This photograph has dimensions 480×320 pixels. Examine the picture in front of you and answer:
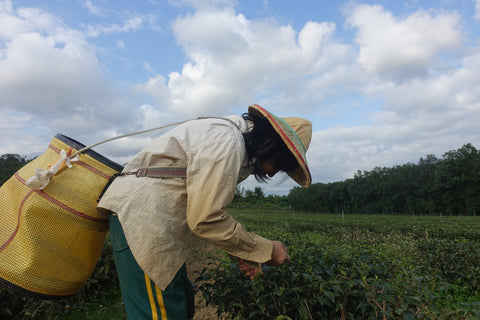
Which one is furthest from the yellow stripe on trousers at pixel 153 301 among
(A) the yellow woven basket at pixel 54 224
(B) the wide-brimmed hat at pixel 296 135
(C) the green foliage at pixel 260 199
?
(C) the green foliage at pixel 260 199

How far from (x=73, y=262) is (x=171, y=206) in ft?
1.98

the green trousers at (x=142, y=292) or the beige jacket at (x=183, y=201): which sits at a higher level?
the beige jacket at (x=183, y=201)

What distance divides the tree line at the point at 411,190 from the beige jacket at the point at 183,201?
142 ft

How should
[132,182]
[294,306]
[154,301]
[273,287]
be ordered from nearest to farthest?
[154,301] < [132,182] < [294,306] < [273,287]

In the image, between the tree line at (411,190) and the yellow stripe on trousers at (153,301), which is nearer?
the yellow stripe on trousers at (153,301)

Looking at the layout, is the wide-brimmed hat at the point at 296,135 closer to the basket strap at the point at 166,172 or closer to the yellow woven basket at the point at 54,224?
the basket strap at the point at 166,172

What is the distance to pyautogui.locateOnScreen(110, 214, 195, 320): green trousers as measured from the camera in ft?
4.47

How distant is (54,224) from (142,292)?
0.52m

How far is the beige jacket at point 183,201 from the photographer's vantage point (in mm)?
1308

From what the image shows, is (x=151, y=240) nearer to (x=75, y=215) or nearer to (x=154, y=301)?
(x=154, y=301)

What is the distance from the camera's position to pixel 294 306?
1.73 meters

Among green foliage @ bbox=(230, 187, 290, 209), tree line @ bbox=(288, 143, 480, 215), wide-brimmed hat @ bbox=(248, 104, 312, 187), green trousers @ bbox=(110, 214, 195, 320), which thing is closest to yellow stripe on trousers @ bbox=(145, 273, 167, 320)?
green trousers @ bbox=(110, 214, 195, 320)

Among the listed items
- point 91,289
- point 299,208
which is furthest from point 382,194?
point 91,289

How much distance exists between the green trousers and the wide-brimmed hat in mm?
803
